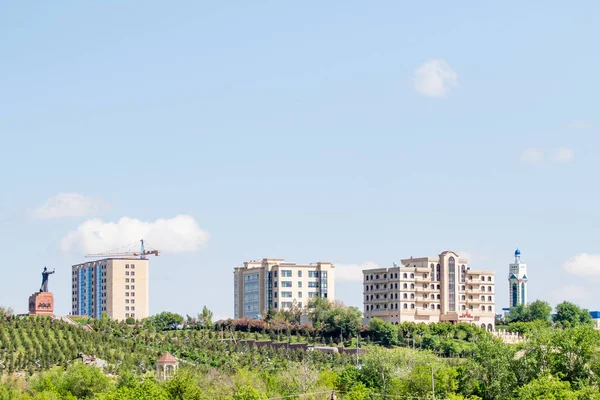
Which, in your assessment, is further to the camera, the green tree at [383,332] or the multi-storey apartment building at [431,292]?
the multi-storey apartment building at [431,292]

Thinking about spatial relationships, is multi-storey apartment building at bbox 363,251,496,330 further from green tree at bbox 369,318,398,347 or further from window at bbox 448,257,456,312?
green tree at bbox 369,318,398,347

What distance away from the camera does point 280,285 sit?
13838 cm

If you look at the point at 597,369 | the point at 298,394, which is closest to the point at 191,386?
the point at 298,394

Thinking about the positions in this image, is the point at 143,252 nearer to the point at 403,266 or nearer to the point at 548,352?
the point at 403,266

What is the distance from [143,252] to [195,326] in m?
67.0

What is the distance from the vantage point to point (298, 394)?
72750 millimetres

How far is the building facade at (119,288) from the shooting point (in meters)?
167

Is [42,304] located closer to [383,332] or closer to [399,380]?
[383,332]

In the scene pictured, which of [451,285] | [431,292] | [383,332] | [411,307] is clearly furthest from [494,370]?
[451,285]

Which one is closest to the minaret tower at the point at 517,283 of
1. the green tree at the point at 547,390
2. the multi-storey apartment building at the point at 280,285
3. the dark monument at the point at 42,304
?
the multi-storey apartment building at the point at 280,285

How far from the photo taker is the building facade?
167 m

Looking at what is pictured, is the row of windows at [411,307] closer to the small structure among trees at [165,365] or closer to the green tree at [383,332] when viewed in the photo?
the green tree at [383,332]

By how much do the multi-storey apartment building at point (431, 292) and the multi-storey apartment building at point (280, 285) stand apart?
16.8m

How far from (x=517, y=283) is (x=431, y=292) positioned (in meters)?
49.5
